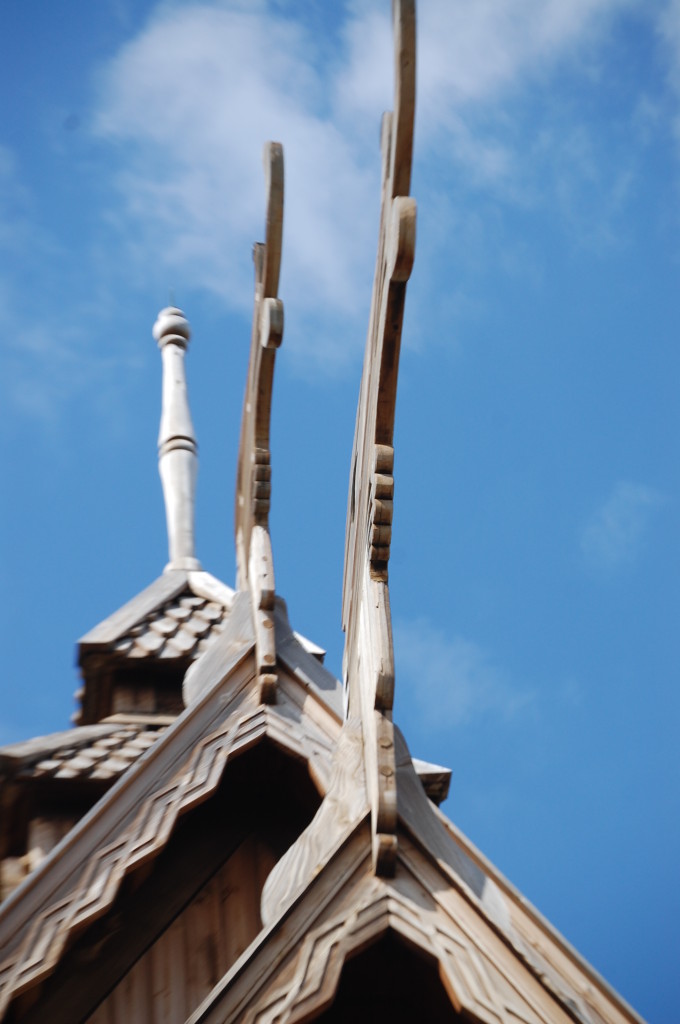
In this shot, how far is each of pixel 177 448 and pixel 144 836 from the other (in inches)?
99.8

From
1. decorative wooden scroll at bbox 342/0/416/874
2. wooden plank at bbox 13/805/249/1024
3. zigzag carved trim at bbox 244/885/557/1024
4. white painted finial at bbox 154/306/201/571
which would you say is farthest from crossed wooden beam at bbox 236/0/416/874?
white painted finial at bbox 154/306/201/571

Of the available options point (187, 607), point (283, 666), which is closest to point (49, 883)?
point (283, 666)

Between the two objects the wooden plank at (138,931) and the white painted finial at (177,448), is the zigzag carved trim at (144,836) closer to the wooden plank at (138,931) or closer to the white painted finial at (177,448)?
the wooden plank at (138,931)

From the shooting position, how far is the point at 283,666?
140 inches

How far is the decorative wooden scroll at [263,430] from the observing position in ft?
11.6

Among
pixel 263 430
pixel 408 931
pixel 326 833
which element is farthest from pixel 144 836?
pixel 263 430

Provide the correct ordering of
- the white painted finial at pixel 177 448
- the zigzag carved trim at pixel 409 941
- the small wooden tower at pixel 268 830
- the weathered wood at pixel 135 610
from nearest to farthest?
the zigzag carved trim at pixel 409 941 → the small wooden tower at pixel 268 830 → the weathered wood at pixel 135 610 → the white painted finial at pixel 177 448

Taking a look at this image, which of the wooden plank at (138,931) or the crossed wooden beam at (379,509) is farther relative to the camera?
the wooden plank at (138,931)

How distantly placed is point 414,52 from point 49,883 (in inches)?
81.1

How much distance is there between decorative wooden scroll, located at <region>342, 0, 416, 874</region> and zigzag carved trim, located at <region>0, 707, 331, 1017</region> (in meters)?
0.36

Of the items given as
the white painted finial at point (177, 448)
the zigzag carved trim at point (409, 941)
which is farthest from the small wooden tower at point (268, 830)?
the white painted finial at point (177, 448)

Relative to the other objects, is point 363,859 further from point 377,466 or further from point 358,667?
point 377,466

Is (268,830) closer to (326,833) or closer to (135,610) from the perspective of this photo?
(326,833)

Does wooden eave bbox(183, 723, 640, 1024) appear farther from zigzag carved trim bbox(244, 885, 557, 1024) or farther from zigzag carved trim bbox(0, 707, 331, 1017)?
zigzag carved trim bbox(0, 707, 331, 1017)
